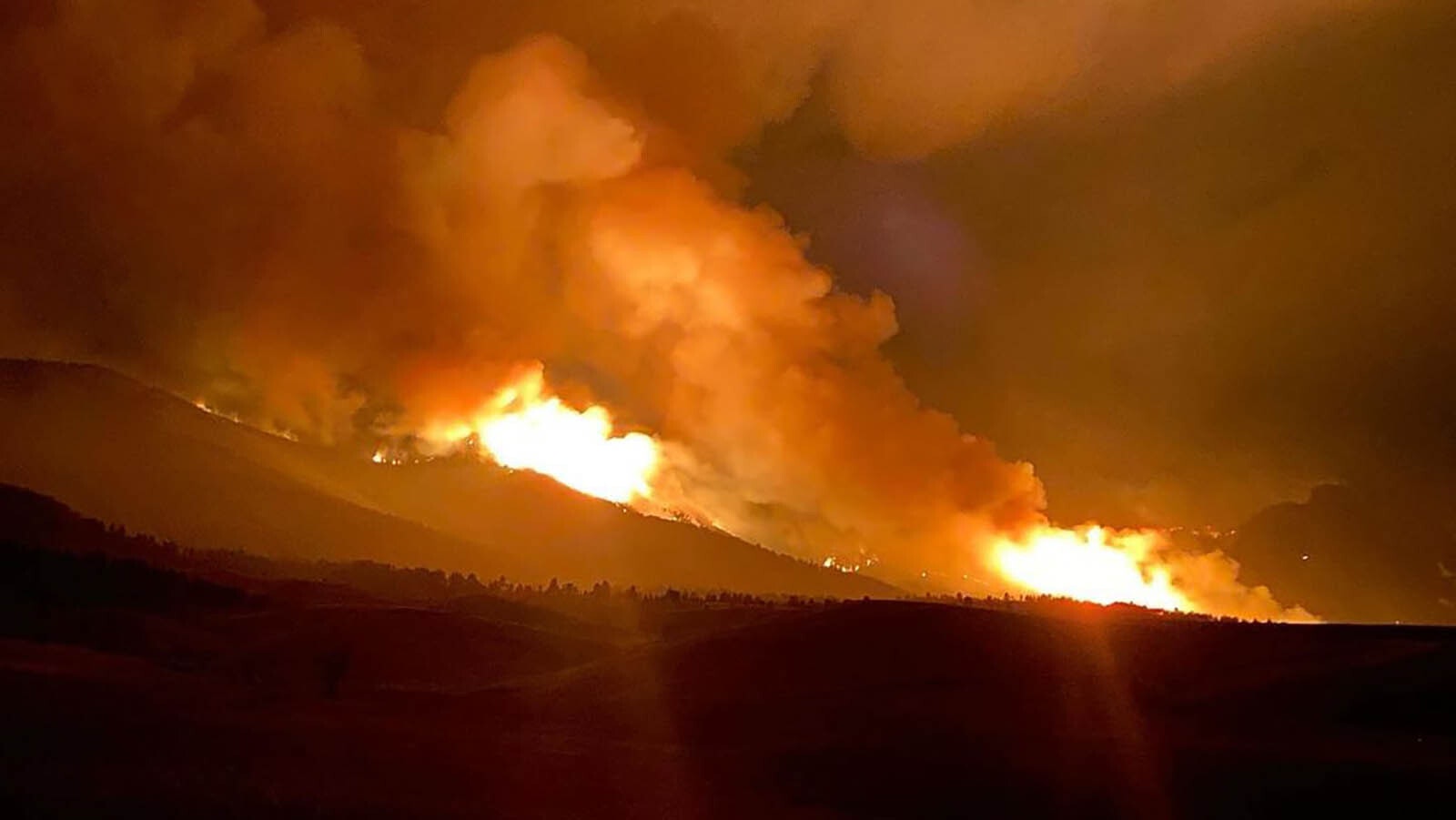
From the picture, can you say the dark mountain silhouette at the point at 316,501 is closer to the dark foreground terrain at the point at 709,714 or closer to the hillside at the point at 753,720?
the dark foreground terrain at the point at 709,714

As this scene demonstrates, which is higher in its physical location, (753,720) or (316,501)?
(316,501)

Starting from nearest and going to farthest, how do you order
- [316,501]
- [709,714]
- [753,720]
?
[753,720] → [709,714] → [316,501]

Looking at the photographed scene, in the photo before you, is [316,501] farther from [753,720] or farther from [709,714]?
[753,720]

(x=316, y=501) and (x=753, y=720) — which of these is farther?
(x=316, y=501)

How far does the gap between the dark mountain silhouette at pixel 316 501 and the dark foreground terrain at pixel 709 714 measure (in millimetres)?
41961

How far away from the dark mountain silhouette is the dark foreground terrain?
138 feet

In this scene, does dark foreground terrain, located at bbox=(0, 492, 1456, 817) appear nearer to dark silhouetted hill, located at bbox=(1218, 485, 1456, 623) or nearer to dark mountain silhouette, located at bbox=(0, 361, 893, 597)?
dark mountain silhouette, located at bbox=(0, 361, 893, 597)

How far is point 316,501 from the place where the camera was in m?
84.5

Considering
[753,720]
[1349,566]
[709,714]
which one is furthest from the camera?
[1349,566]

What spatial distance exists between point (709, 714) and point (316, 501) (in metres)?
→ 69.3

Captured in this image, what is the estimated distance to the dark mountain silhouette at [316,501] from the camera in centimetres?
7531

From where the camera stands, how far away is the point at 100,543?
41.4 meters

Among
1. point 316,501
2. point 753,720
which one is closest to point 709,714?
point 753,720

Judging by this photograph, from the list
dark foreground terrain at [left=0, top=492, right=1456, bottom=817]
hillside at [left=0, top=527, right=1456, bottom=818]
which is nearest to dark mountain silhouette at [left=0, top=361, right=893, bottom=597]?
dark foreground terrain at [left=0, top=492, right=1456, bottom=817]
